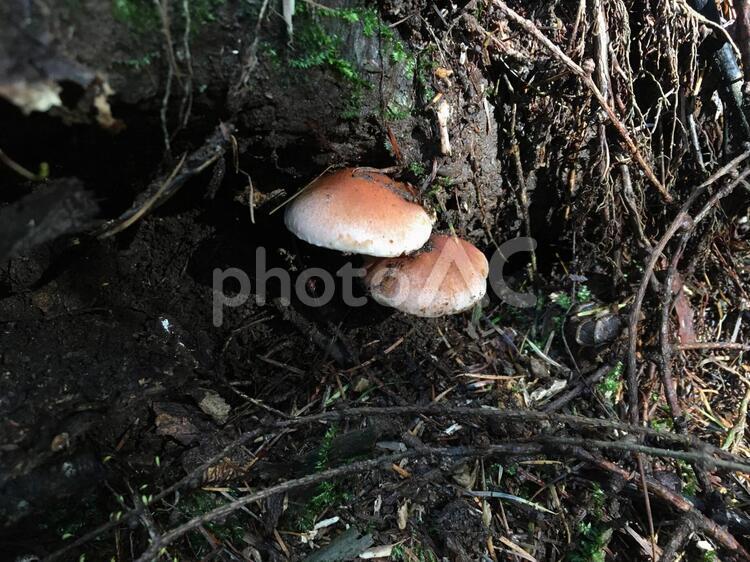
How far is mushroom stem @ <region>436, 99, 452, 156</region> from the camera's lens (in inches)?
96.9

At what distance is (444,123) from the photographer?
8.11ft

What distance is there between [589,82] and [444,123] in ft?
2.69

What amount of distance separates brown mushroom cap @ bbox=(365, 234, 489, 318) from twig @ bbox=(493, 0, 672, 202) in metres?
1.08

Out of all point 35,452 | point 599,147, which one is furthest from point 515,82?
point 35,452

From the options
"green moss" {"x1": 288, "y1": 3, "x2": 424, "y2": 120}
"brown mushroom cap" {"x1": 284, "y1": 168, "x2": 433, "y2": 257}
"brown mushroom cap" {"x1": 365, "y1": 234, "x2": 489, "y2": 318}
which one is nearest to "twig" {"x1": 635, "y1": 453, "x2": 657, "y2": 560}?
"brown mushroom cap" {"x1": 365, "y1": 234, "x2": 489, "y2": 318}

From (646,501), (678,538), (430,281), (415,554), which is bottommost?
(415,554)

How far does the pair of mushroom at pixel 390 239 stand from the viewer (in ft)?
7.57

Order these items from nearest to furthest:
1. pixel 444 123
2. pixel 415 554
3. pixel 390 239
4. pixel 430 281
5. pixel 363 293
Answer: pixel 415 554
pixel 390 239
pixel 444 123
pixel 430 281
pixel 363 293

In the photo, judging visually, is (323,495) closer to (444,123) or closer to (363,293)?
(363,293)

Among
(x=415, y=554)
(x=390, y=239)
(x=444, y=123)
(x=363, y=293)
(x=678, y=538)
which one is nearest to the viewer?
(x=678, y=538)

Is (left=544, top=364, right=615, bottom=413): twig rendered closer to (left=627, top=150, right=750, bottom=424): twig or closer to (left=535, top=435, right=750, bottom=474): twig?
(left=627, top=150, right=750, bottom=424): twig

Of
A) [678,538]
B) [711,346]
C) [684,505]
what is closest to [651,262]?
[711,346]

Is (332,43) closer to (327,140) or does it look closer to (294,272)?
(327,140)

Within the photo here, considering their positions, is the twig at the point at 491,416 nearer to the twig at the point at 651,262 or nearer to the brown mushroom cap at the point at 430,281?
the twig at the point at 651,262
